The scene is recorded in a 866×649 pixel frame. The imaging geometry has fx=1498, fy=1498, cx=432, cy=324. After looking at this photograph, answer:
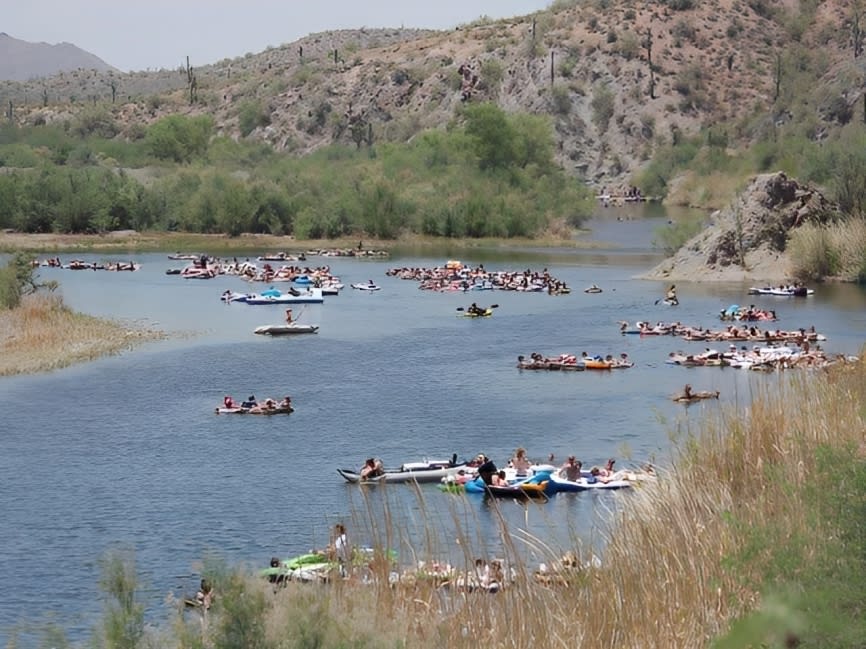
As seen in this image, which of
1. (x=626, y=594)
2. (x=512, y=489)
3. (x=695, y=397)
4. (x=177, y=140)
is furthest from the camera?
(x=177, y=140)

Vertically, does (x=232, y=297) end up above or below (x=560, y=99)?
below

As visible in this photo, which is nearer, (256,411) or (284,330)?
(256,411)

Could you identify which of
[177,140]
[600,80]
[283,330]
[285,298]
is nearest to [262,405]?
[283,330]

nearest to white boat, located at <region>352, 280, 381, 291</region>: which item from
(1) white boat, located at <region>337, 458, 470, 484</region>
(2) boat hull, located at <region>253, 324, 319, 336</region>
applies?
(2) boat hull, located at <region>253, 324, 319, 336</region>

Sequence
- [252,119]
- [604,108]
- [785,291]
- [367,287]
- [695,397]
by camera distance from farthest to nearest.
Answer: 1. [252,119]
2. [604,108]
3. [367,287]
4. [785,291]
5. [695,397]

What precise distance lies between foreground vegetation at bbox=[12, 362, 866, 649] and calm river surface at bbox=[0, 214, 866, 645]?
82 centimetres

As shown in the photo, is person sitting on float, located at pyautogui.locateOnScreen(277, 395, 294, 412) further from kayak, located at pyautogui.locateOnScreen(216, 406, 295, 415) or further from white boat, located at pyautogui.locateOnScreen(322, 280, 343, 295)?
white boat, located at pyautogui.locateOnScreen(322, 280, 343, 295)

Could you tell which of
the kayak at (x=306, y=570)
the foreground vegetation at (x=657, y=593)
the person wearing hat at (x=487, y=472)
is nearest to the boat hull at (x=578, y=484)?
the person wearing hat at (x=487, y=472)

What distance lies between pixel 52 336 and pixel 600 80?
11306 centimetres

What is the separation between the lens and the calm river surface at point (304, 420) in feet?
88.8

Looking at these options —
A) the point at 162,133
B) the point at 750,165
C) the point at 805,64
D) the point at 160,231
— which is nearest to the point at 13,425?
the point at 160,231

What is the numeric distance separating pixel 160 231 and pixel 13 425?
72841 mm

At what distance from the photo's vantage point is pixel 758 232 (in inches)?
3199

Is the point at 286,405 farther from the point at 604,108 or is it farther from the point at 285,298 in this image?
the point at 604,108
